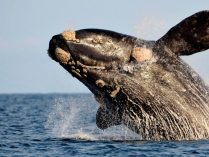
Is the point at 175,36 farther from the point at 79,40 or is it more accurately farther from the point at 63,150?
the point at 63,150

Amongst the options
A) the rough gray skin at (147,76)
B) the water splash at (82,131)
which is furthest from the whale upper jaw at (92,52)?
the water splash at (82,131)

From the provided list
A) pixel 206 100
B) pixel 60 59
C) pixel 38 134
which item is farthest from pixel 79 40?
pixel 38 134

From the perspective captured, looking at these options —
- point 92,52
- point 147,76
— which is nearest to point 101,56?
point 92,52

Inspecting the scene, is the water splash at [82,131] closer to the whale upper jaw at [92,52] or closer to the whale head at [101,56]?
the whale head at [101,56]

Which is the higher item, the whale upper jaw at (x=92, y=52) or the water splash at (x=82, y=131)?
the whale upper jaw at (x=92, y=52)

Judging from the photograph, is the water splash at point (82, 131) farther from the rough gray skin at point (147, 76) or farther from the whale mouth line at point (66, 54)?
the whale mouth line at point (66, 54)

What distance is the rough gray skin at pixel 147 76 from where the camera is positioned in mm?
17547

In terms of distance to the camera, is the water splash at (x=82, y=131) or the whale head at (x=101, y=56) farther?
the water splash at (x=82, y=131)

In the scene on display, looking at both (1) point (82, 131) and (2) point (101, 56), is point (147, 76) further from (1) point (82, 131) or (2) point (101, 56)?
(1) point (82, 131)

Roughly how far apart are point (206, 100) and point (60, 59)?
12.3 ft

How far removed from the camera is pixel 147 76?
58.4 ft

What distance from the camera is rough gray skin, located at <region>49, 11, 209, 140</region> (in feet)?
57.6

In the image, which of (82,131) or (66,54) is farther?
(82,131)

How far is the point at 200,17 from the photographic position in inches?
671
